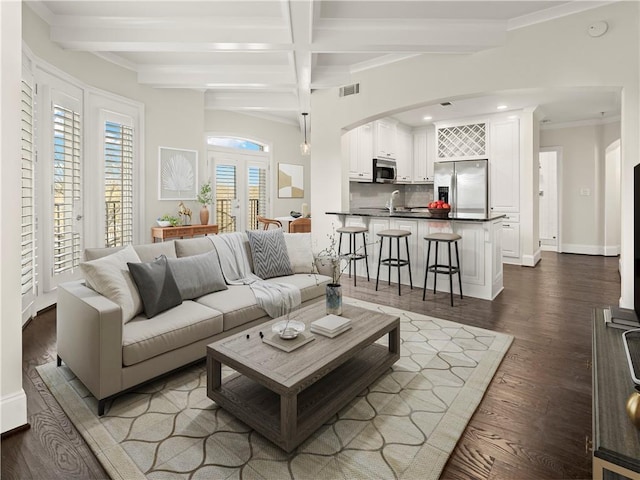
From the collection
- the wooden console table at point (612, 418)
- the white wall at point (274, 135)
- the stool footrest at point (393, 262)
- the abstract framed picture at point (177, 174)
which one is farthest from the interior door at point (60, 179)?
the wooden console table at point (612, 418)

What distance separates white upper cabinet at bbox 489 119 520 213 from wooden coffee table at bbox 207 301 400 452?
528cm

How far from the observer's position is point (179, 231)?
18.2ft

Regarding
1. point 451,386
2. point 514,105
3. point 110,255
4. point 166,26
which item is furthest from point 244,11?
point 514,105

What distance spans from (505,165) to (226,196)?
5430mm

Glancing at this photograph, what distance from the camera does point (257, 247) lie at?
3.54 metres

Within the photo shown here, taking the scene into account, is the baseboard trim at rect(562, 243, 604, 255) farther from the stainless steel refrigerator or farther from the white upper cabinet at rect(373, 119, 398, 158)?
the white upper cabinet at rect(373, 119, 398, 158)

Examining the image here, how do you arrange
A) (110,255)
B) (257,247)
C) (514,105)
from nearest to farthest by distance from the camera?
1. (110,255)
2. (257,247)
3. (514,105)

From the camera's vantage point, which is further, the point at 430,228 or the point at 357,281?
the point at 357,281

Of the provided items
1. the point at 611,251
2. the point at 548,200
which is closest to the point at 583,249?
the point at 611,251

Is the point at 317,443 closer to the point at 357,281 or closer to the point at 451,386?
the point at 451,386

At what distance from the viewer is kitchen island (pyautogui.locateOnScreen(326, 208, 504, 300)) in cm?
424

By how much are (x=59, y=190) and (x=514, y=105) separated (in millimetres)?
6846

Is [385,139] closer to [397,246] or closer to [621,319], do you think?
[397,246]

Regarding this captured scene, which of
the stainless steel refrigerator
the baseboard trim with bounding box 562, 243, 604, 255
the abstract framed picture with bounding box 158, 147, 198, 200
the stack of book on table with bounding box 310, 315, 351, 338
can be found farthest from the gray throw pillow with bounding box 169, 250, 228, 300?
the baseboard trim with bounding box 562, 243, 604, 255
